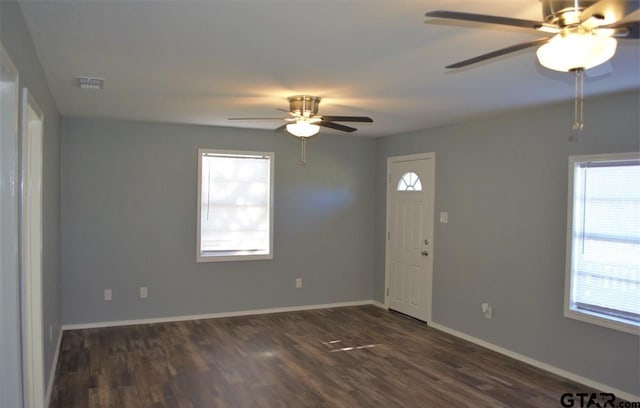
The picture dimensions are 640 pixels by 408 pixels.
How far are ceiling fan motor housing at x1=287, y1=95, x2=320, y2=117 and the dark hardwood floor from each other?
7.49ft

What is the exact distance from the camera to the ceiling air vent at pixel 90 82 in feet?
11.6

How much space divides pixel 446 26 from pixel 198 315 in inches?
186

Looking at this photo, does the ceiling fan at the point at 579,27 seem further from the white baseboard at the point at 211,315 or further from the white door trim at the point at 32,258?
the white baseboard at the point at 211,315

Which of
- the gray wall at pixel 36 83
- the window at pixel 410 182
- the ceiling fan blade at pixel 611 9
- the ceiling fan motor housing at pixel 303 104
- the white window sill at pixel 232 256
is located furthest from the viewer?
the window at pixel 410 182

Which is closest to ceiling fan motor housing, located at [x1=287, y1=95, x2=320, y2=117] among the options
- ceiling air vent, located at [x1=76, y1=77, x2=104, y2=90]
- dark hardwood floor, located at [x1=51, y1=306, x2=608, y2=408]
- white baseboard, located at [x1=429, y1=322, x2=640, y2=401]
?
ceiling air vent, located at [x1=76, y1=77, x2=104, y2=90]

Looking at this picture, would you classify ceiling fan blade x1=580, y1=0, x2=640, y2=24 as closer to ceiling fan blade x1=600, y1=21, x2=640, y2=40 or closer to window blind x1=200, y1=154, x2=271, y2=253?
ceiling fan blade x1=600, y1=21, x2=640, y2=40

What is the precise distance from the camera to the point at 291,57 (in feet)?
9.70

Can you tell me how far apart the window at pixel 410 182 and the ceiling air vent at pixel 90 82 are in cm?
381

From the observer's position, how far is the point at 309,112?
4.05 m

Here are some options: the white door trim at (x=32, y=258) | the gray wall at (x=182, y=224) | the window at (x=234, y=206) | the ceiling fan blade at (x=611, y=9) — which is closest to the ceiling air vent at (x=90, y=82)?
the white door trim at (x=32, y=258)

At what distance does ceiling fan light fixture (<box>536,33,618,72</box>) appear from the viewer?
1.77m

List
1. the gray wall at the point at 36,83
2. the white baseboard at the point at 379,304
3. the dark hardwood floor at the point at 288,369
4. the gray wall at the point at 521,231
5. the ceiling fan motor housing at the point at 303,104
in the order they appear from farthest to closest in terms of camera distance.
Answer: the white baseboard at the point at 379,304
the ceiling fan motor housing at the point at 303,104
the gray wall at the point at 521,231
the dark hardwood floor at the point at 288,369
the gray wall at the point at 36,83

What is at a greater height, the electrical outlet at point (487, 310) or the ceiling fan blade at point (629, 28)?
the ceiling fan blade at point (629, 28)

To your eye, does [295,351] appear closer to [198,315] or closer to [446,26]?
[198,315]
